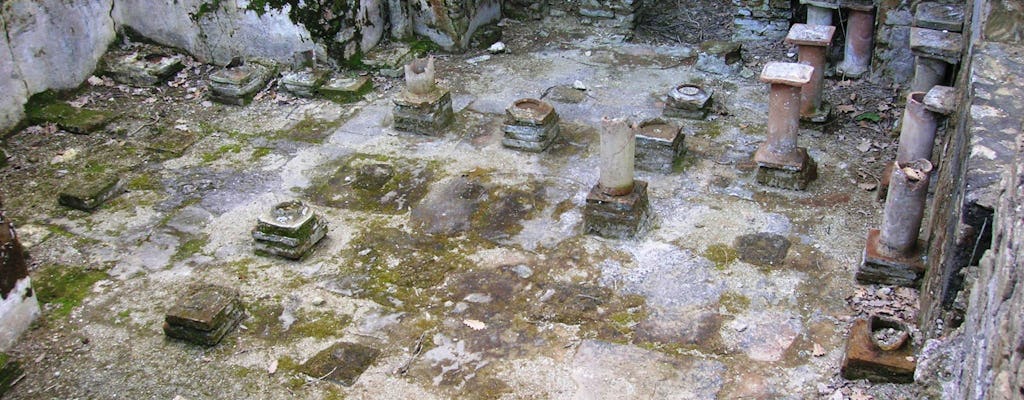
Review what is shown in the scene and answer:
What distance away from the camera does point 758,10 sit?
932 cm

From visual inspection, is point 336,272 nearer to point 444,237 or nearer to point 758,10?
point 444,237

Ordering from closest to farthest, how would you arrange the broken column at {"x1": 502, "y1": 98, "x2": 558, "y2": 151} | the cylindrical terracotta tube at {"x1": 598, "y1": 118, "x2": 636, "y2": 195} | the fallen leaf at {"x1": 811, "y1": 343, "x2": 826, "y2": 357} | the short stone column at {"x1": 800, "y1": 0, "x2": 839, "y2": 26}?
the fallen leaf at {"x1": 811, "y1": 343, "x2": 826, "y2": 357} → the cylindrical terracotta tube at {"x1": 598, "y1": 118, "x2": 636, "y2": 195} → the broken column at {"x1": 502, "y1": 98, "x2": 558, "y2": 151} → the short stone column at {"x1": 800, "y1": 0, "x2": 839, "y2": 26}

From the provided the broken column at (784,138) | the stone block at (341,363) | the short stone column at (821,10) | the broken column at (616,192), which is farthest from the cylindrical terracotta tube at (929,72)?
the stone block at (341,363)

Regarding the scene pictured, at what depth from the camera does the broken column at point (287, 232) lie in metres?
6.05

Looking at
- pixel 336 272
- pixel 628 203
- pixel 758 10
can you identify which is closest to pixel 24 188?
pixel 336 272

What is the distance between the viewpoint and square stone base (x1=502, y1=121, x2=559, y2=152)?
740cm

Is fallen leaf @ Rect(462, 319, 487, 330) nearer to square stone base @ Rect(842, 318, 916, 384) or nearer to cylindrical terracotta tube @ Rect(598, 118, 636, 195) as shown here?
cylindrical terracotta tube @ Rect(598, 118, 636, 195)

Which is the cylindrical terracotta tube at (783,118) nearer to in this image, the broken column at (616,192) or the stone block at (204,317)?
the broken column at (616,192)

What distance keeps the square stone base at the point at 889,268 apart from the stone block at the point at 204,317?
4097 millimetres

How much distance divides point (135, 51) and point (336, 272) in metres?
4.75

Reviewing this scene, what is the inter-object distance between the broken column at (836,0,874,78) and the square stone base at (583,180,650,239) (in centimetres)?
354

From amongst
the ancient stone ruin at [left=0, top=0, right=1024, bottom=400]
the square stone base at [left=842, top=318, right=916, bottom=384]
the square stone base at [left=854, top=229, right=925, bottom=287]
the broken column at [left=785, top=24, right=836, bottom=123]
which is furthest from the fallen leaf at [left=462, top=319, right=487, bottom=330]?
the broken column at [left=785, top=24, right=836, bottom=123]

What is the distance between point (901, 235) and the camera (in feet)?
17.8

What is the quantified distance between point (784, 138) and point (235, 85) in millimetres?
5318
